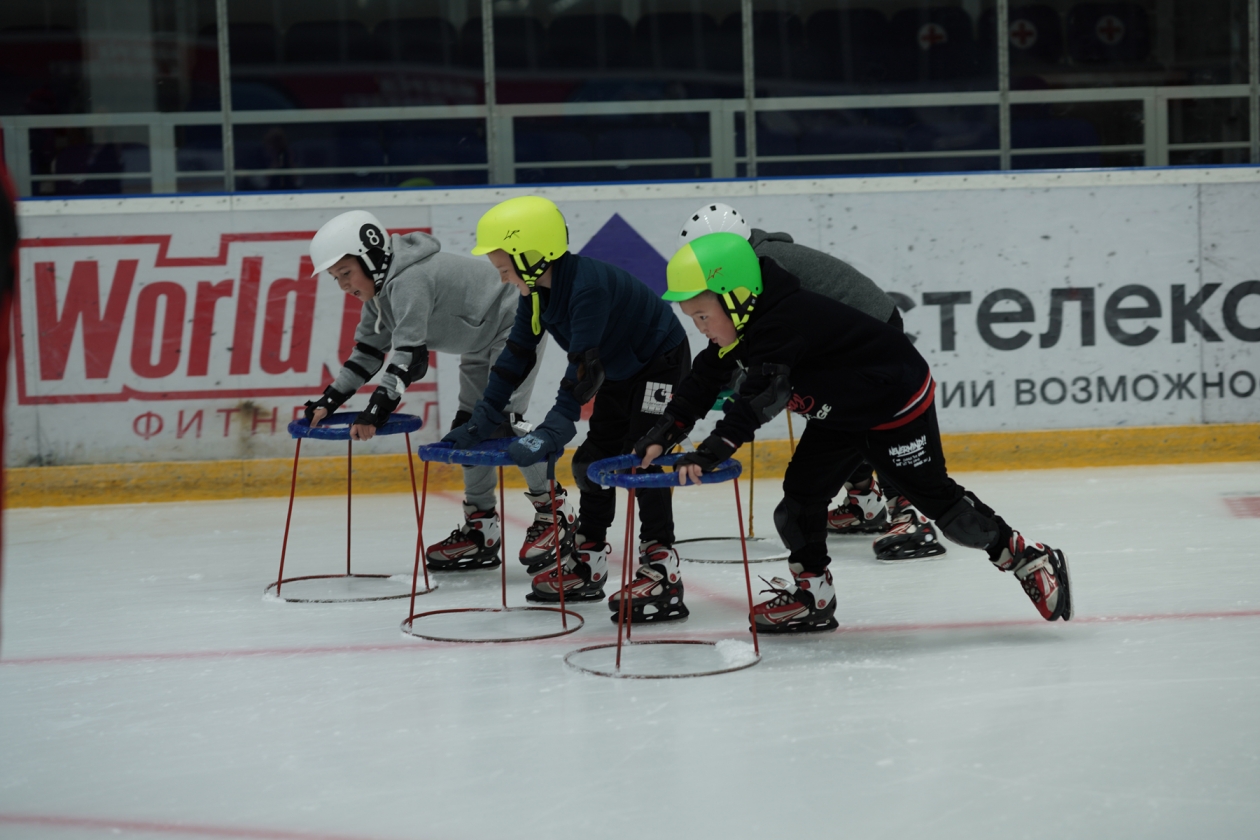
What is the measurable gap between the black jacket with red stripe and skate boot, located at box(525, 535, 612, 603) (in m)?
1.04

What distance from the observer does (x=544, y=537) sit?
502 centimetres

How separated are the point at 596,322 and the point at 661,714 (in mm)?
1392

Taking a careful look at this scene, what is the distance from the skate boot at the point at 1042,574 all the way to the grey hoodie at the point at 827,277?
1146 mm

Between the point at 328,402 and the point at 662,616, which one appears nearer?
the point at 662,616

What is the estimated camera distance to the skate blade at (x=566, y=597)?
4535 millimetres

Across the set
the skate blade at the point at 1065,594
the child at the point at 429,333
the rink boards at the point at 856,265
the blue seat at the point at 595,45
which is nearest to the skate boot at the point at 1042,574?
the skate blade at the point at 1065,594

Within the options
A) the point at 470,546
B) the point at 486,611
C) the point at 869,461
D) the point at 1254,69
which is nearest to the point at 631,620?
the point at 486,611

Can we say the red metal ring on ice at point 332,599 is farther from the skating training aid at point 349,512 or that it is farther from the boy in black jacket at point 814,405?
the boy in black jacket at point 814,405

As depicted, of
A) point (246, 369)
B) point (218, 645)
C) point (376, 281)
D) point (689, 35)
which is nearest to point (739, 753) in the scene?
point (218, 645)

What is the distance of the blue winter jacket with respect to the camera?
4.07 meters

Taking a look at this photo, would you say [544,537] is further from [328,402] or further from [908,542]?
[908,542]

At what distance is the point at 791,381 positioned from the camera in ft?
12.1

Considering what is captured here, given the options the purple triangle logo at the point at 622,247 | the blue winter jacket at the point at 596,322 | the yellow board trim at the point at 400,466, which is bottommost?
the yellow board trim at the point at 400,466

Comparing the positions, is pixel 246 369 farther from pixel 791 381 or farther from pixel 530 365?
pixel 791 381
